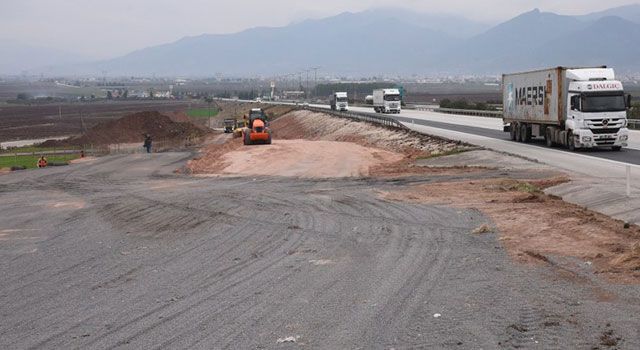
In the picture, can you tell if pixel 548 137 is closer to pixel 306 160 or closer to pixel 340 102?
pixel 306 160

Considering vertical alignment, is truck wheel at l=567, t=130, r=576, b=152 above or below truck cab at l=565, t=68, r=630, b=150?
below

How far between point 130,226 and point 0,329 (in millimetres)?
11039

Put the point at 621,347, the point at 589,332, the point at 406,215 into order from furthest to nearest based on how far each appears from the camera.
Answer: the point at 406,215 → the point at 589,332 → the point at 621,347

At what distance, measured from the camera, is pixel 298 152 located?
1903 inches

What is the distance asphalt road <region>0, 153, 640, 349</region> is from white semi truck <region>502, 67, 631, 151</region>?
15.0 metres

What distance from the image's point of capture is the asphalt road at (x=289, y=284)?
10.6 metres

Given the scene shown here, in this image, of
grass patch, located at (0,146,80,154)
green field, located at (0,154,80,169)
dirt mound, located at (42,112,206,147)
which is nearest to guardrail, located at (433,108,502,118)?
dirt mound, located at (42,112,206,147)

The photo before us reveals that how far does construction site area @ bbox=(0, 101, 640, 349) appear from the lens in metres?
10.8

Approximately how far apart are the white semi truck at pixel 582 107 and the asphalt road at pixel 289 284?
14961 mm

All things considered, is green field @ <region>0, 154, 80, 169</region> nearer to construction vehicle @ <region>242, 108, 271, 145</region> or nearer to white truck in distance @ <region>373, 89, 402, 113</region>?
construction vehicle @ <region>242, 108, 271, 145</region>

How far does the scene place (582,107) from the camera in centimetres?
3619

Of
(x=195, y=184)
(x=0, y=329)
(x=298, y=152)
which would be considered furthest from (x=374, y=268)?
(x=298, y=152)

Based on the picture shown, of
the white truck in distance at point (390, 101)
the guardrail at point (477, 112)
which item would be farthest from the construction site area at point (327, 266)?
the white truck in distance at point (390, 101)

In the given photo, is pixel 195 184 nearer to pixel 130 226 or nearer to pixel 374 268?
pixel 130 226
